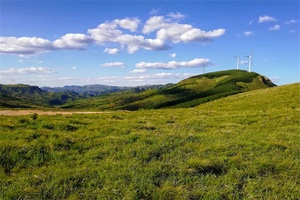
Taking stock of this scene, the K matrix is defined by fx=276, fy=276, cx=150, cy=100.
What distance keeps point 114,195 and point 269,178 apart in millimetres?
5806

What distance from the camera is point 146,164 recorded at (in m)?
11.0

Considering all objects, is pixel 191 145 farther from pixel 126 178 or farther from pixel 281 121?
pixel 281 121

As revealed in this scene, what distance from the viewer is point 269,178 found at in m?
10.2

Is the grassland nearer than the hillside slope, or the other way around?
the grassland

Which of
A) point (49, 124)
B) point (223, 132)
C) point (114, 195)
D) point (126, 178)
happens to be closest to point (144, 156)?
point (126, 178)

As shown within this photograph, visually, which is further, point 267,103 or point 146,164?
point 267,103

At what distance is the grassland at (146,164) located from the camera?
8719 mm

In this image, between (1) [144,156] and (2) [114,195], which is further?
(1) [144,156]

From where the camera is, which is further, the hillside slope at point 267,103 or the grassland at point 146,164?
the hillside slope at point 267,103

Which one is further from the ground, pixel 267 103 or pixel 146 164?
pixel 267 103

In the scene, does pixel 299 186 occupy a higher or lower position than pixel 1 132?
lower

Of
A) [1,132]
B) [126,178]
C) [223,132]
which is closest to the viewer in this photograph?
[126,178]

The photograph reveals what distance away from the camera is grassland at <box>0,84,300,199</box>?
28.6ft

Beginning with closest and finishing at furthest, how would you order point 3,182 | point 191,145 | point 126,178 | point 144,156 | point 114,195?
point 114,195, point 3,182, point 126,178, point 144,156, point 191,145
